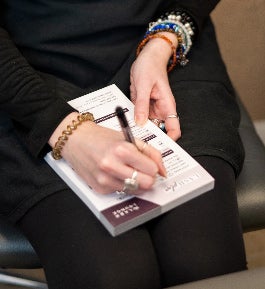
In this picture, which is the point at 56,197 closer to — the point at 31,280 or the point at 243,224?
the point at 243,224

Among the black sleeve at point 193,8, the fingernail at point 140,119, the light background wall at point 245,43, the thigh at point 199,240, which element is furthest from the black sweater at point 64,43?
the light background wall at point 245,43

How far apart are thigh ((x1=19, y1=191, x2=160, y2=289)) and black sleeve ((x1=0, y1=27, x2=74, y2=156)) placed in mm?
99

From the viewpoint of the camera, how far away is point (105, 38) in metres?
0.82

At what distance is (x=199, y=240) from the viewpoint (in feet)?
2.16

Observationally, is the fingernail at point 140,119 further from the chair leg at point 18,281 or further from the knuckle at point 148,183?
the chair leg at point 18,281

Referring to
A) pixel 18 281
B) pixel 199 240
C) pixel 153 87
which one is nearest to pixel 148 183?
pixel 199 240

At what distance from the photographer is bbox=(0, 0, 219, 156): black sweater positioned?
70cm

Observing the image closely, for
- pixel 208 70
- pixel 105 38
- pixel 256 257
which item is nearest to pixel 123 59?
pixel 105 38

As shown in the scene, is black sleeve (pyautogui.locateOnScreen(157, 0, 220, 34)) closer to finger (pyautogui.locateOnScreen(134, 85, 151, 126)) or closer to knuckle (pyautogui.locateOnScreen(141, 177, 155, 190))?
finger (pyautogui.locateOnScreen(134, 85, 151, 126))

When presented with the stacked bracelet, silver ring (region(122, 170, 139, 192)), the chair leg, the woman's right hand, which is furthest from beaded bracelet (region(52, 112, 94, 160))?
the chair leg

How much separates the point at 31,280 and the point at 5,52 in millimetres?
659

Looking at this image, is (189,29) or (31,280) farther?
(31,280)

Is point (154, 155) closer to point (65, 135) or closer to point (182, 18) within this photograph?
point (65, 135)

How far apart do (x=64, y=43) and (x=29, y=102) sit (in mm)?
170
